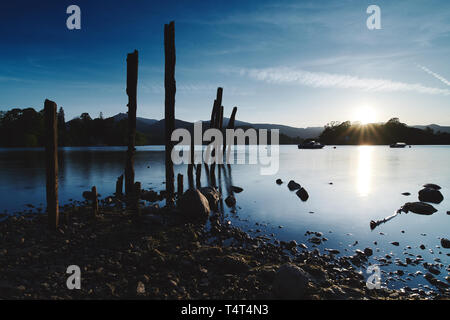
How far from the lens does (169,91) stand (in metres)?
11.3

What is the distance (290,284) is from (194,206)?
18.9 feet

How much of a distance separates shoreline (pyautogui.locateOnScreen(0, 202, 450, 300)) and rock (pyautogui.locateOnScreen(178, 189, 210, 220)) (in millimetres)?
1162

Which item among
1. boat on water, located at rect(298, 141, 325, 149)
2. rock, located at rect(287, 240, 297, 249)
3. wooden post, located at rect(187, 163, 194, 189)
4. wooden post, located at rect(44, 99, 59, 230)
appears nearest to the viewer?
rock, located at rect(287, 240, 297, 249)

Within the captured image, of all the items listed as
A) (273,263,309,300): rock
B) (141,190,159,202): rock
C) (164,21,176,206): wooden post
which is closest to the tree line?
(141,190,159,202): rock

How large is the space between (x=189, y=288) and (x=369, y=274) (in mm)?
4573

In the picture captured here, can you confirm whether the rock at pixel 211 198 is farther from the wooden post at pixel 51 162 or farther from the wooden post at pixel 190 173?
the wooden post at pixel 51 162

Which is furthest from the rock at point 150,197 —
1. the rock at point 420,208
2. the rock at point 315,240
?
the rock at point 420,208

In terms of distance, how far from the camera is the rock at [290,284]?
174 inches

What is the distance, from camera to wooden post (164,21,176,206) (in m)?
11.2

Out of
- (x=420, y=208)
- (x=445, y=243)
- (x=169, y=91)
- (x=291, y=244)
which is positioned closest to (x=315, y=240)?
(x=291, y=244)

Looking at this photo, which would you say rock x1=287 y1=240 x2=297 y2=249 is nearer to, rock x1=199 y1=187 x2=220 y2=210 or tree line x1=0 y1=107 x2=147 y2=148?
rock x1=199 y1=187 x2=220 y2=210

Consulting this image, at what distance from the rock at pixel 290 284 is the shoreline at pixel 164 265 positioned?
2 centimetres

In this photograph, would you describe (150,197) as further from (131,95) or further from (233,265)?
(233,265)
